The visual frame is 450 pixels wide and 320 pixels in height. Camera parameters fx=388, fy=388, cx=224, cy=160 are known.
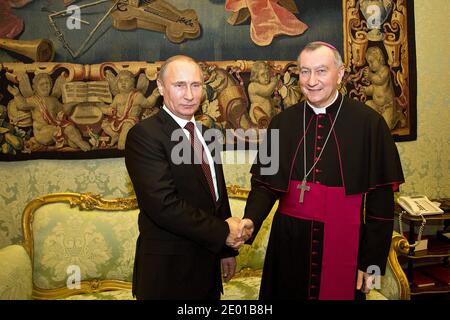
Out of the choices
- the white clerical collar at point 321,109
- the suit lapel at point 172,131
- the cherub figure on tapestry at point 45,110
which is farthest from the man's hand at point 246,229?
the cherub figure on tapestry at point 45,110

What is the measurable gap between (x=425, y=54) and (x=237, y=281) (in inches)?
116

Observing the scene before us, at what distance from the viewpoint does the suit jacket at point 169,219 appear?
1.98 m

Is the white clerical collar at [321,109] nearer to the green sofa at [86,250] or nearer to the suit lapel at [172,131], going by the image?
the suit lapel at [172,131]

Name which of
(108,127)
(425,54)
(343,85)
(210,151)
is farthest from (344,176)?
(425,54)

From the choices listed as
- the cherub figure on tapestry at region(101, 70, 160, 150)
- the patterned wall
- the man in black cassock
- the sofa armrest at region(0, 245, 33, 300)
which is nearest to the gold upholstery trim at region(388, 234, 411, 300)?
the man in black cassock

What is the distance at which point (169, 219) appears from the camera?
1.96 m

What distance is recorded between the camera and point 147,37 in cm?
339

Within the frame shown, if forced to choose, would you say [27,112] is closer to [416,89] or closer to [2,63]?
[2,63]

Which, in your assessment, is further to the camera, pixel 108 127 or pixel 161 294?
pixel 108 127

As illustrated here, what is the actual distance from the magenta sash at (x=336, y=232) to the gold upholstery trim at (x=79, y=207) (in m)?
1.67

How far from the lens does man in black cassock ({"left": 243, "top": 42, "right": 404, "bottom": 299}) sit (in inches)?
87.3

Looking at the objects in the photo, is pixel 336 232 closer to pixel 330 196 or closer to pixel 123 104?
pixel 330 196

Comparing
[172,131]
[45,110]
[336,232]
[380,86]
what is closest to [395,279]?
[336,232]

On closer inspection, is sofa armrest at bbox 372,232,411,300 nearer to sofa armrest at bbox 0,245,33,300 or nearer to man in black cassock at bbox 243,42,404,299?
man in black cassock at bbox 243,42,404,299
